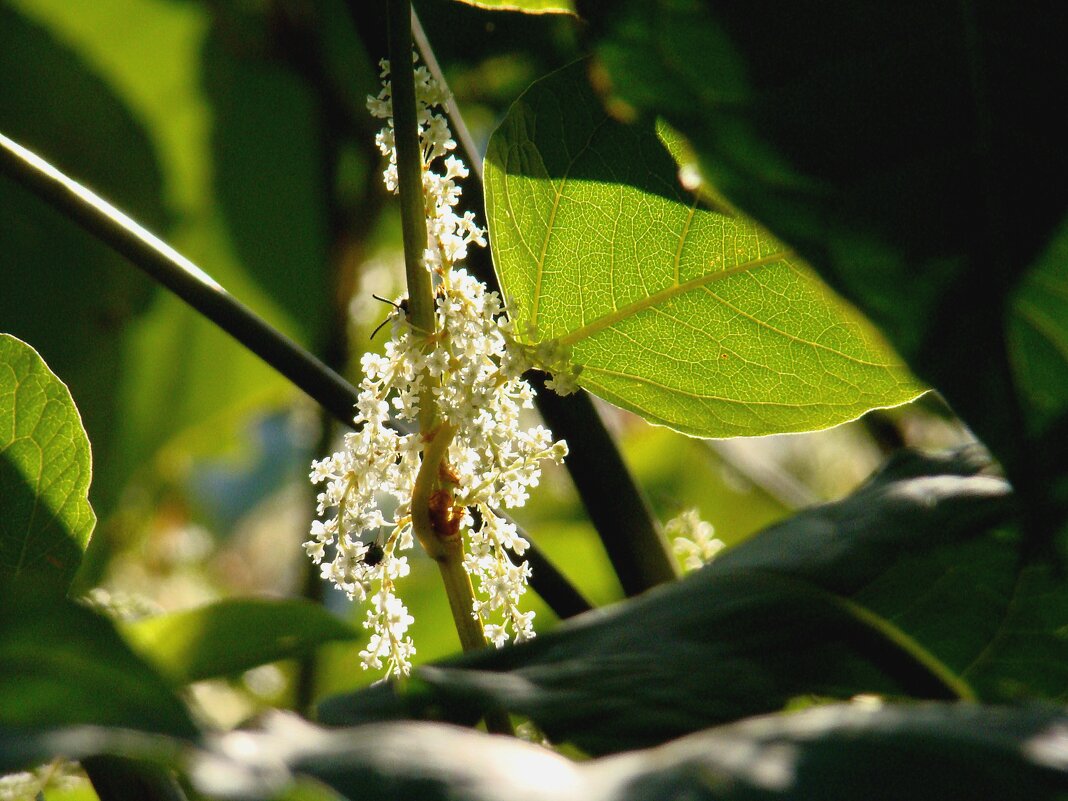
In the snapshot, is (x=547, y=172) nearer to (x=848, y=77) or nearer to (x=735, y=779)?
(x=848, y=77)

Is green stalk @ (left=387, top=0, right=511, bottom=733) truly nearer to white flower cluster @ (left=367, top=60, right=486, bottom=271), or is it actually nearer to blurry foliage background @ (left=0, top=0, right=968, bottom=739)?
white flower cluster @ (left=367, top=60, right=486, bottom=271)

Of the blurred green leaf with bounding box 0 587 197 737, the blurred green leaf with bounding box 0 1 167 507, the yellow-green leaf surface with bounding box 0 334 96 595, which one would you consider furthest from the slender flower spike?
the blurred green leaf with bounding box 0 1 167 507

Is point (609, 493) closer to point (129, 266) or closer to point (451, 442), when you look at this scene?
point (451, 442)

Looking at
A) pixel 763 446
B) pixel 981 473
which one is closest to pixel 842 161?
pixel 981 473

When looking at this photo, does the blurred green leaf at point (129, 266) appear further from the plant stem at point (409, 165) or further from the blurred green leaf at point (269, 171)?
the plant stem at point (409, 165)

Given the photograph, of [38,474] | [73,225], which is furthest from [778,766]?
[73,225]

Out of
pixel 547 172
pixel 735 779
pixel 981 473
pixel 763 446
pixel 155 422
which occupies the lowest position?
pixel 735 779
